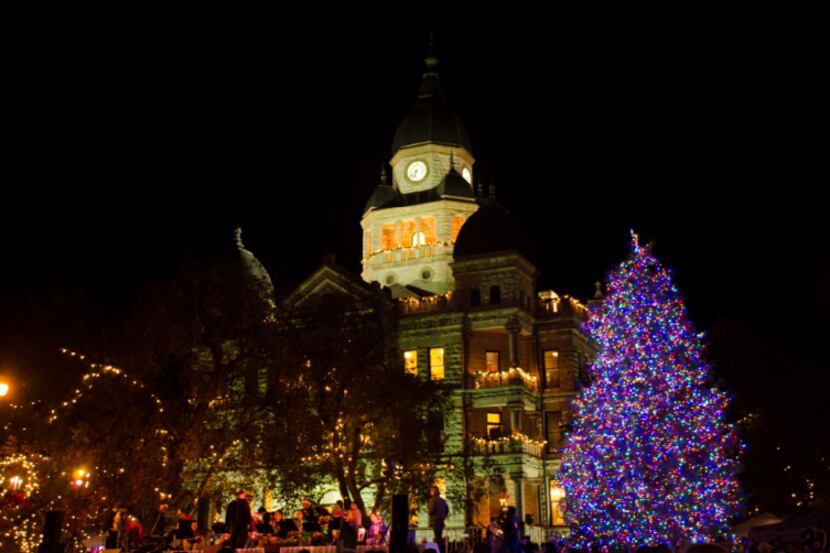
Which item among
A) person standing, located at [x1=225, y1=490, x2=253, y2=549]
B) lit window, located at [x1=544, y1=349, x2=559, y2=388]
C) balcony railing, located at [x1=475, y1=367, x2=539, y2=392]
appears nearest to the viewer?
person standing, located at [x1=225, y1=490, x2=253, y2=549]

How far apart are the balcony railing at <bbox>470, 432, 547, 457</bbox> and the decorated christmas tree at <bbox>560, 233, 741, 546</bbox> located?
1281 cm

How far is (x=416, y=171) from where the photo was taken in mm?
59656

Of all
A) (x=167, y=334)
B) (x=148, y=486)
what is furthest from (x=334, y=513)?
(x=167, y=334)

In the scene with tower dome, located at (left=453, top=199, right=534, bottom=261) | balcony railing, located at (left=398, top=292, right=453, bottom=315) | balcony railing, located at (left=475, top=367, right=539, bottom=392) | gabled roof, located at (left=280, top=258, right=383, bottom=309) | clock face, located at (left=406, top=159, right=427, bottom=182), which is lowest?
balcony railing, located at (left=475, top=367, right=539, bottom=392)

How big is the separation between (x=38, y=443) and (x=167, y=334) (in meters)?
5.93

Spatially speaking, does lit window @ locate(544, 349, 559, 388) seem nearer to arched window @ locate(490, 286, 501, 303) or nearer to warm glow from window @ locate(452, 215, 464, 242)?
arched window @ locate(490, 286, 501, 303)

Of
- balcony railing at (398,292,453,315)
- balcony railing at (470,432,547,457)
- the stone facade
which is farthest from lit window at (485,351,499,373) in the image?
balcony railing at (470,432,547,457)

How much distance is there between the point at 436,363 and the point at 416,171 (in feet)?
52.7

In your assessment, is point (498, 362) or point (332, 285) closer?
point (498, 362)

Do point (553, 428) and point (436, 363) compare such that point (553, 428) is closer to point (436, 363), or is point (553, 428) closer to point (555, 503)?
point (555, 503)

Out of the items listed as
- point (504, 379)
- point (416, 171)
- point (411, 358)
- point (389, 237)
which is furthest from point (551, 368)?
point (416, 171)

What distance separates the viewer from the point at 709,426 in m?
29.4

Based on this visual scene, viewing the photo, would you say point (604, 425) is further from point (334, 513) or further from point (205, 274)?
point (205, 274)

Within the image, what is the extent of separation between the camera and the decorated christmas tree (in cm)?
2870
